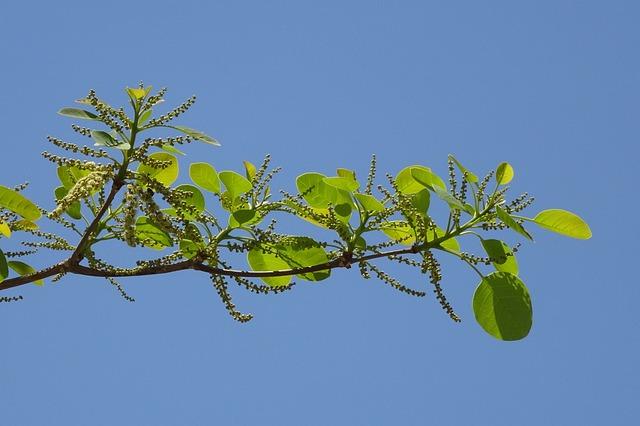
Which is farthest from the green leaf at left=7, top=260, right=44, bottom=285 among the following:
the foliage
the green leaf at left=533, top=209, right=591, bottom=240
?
the green leaf at left=533, top=209, right=591, bottom=240

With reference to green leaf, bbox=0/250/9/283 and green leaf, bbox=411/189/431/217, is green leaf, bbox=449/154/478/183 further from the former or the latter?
green leaf, bbox=0/250/9/283

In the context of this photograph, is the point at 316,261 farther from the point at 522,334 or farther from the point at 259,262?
the point at 522,334

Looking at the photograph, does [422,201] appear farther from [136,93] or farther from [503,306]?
[136,93]

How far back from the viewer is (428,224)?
3367 millimetres

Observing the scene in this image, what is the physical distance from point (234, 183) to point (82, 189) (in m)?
0.80

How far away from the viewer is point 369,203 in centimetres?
328

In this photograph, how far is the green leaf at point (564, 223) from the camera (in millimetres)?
3430

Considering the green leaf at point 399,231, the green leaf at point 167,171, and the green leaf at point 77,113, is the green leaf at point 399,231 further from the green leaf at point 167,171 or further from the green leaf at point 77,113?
the green leaf at point 77,113

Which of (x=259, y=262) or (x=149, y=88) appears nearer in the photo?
(x=149, y=88)

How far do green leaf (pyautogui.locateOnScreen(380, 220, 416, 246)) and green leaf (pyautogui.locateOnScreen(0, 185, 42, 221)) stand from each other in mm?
1356

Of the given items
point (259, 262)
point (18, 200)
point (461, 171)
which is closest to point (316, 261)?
point (259, 262)

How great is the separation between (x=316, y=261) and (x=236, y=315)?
1.30 ft

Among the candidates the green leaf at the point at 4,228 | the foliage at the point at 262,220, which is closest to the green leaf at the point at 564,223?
the foliage at the point at 262,220

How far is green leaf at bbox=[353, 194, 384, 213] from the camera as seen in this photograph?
3.26m
